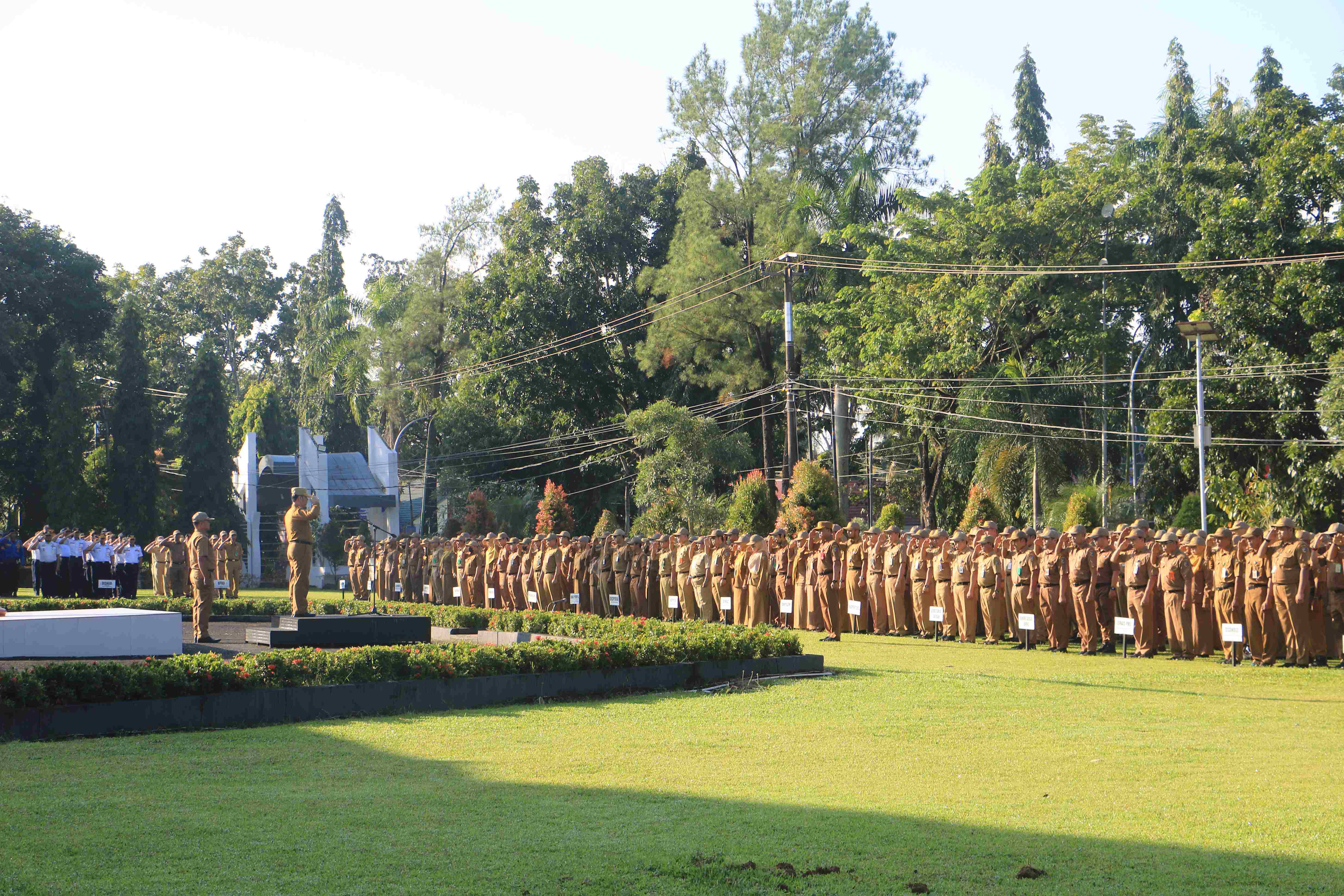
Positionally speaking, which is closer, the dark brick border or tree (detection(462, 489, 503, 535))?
the dark brick border

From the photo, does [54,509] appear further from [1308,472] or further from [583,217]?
[1308,472]

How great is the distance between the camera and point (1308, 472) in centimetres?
2783

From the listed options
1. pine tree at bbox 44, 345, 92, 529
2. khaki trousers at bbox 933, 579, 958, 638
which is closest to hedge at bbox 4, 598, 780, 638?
khaki trousers at bbox 933, 579, 958, 638

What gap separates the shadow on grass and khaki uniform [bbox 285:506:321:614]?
28.4 ft

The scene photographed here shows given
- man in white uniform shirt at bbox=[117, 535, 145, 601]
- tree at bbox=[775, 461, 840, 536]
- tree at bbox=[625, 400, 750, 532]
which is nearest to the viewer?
tree at bbox=[775, 461, 840, 536]

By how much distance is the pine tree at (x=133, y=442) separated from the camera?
44750 millimetres

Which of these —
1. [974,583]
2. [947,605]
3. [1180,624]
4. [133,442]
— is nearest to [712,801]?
[1180,624]

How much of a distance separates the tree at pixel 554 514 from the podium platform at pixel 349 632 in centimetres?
2210

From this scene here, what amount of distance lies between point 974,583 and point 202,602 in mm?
12006

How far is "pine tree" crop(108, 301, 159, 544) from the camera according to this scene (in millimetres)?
44750

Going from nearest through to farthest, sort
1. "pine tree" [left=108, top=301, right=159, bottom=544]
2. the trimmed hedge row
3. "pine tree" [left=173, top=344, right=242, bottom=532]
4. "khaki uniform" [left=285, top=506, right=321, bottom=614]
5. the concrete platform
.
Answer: the trimmed hedge row < the concrete platform < "khaki uniform" [left=285, top=506, right=321, bottom=614] < "pine tree" [left=108, top=301, right=159, bottom=544] < "pine tree" [left=173, top=344, right=242, bottom=532]

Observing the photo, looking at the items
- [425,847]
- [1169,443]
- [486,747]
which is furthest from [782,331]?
[425,847]

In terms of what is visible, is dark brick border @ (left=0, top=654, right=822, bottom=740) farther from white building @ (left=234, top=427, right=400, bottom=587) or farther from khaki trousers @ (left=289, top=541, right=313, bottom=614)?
white building @ (left=234, top=427, right=400, bottom=587)

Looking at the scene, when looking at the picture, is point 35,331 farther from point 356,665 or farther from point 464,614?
point 356,665
